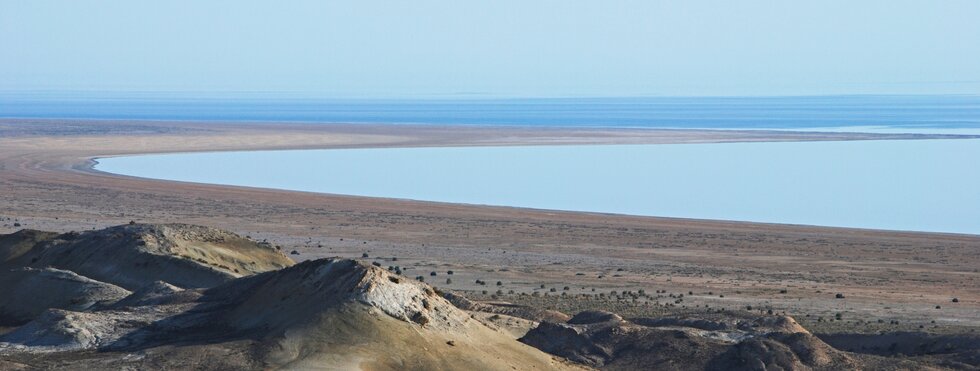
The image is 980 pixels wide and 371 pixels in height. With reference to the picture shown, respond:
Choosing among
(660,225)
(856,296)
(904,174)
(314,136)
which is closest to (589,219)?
(660,225)

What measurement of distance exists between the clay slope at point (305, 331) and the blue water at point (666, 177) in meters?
31.1

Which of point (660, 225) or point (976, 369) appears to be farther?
point (660, 225)

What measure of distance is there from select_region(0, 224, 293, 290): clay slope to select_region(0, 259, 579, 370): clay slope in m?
6.84

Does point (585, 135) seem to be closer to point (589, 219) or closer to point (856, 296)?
point (589, 219)

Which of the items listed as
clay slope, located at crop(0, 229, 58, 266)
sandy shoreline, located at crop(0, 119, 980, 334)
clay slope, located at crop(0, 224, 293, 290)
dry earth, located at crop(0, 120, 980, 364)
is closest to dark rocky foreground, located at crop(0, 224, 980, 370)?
clay slope, located at crop(0, 224, 293, 290)

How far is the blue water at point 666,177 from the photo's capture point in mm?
52094

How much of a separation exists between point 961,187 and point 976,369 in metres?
41.9

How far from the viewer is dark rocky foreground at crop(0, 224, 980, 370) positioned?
16.5 meters

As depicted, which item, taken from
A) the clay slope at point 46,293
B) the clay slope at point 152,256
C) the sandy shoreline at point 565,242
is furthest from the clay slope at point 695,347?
the clay slope at point 152,256

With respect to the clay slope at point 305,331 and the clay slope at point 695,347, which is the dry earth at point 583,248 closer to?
the clay slope at point 695,347

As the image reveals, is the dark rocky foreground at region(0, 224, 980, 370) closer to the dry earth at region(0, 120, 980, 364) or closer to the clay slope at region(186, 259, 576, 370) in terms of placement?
the clay slope at region(186, 259, 576, 370)

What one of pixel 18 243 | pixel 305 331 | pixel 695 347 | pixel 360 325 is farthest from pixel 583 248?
pixel 305 331

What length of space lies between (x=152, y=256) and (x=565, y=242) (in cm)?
1684

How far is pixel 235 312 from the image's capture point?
18609 millimetres
